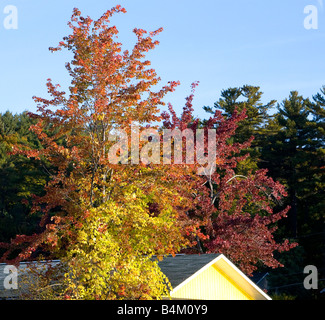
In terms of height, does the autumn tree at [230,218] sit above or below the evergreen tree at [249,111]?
below

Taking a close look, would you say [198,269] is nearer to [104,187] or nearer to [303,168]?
[104,187]

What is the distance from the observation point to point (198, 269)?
60.0 ft

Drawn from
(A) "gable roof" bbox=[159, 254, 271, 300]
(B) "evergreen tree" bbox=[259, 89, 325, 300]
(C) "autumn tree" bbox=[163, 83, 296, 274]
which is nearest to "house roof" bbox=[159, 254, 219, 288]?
(A) "gable roof" bbox=[159, 254, 271, 300]

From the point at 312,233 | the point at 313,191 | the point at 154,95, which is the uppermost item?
the point at 154,95

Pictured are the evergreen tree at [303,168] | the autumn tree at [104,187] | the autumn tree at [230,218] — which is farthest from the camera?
the evergreen tree at [303,168]

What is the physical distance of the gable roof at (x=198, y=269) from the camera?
1775 cm

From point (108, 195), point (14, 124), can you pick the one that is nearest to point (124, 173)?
point (108, 195)

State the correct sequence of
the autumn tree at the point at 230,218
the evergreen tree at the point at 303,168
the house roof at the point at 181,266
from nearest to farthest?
1. the house roof at the point at 181,266
2. the autumn tree at the point at 230,218
3. the evergreen tree at the point at 303,168

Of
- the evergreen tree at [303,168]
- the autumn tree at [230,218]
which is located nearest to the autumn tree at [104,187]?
the autumn tree at [230,218]

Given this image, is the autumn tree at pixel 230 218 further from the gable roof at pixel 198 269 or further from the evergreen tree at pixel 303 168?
the evergreen tree at pixel 303 168

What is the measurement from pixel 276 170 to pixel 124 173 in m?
40.6

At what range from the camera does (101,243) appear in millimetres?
14477

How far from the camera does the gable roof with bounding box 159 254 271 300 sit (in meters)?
17.8

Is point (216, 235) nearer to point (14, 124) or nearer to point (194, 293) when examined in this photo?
point (194, 293)
